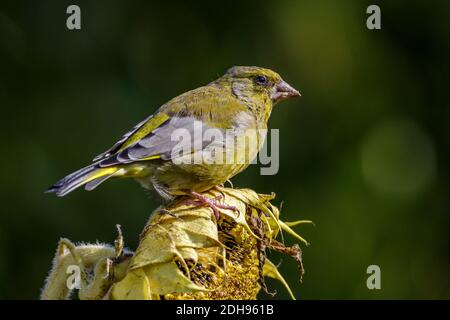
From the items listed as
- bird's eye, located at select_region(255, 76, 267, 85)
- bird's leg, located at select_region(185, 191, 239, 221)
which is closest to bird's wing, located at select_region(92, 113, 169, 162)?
bird's leg, located at select_region(185, 191, 239, 221)

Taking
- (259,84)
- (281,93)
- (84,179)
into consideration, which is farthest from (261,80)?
(84,179)

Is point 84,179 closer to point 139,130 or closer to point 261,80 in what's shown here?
point 139,130

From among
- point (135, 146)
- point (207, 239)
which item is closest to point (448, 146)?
point (135, 146)

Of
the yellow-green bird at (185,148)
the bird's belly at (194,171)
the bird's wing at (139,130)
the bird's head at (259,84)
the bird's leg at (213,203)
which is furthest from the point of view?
the bird's head at (259,84)

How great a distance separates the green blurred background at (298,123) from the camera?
6.80 m

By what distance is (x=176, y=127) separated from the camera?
4.83 m

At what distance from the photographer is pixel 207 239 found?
3.78 m

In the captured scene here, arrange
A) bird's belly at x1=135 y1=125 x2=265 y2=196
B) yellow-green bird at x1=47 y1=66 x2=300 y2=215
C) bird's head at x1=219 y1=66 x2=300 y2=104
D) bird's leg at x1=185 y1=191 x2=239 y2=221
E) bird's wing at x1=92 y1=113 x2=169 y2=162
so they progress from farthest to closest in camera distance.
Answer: bird's head at x1=219 y1=66 x2=300 y2=104, bird's wing at x1=92 y1=113 x2=169 y2=162, bird's belly at x1=135 y1=125 x2=265 y2=196, yellow-green bird at x1=47 y1=66 x2=300 y2=215, bird's leg at x1=185 y1=191 x2=239 y2=221

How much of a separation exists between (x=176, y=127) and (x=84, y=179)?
2.58 feet

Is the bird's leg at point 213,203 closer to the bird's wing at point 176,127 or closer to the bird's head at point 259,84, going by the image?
the bird's wing at point 176,127

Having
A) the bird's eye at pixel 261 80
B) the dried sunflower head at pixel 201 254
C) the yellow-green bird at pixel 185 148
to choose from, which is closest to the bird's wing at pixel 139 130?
the yellow-green bird at pixel 185 148

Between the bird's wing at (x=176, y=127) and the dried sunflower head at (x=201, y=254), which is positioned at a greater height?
the bird's wing at (x=176, y=127)

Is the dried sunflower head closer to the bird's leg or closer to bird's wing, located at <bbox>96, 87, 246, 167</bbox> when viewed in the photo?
the bird's leg

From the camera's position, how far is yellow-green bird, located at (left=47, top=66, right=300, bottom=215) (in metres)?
4.46
